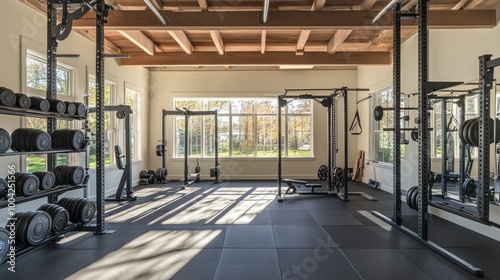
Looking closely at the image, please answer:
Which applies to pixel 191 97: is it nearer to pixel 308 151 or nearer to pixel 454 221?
pixel 308 151

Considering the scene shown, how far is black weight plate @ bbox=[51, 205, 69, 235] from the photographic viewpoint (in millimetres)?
2975

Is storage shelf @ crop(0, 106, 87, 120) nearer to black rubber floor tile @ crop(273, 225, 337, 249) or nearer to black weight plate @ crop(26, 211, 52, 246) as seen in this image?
black weight plate @ crop(26, 211, 52, 246)

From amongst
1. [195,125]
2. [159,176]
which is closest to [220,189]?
[159,176]

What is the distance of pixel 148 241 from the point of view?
3.23m

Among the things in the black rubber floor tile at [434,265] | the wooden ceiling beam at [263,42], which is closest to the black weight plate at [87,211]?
the black rubber floor tile at [434,265]

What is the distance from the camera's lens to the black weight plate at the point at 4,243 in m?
2.36

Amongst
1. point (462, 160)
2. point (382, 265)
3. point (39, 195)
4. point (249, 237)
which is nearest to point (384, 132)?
point (462, 160)

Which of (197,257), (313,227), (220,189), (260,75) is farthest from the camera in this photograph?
(260,75)

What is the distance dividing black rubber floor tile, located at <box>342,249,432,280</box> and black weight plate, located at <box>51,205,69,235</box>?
307 cm

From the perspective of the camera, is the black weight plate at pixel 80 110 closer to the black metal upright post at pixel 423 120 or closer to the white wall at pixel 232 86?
the black metal upright post at pixel 423 120

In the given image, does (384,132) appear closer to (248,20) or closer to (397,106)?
(397,106)

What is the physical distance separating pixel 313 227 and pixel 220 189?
3186 millimetres

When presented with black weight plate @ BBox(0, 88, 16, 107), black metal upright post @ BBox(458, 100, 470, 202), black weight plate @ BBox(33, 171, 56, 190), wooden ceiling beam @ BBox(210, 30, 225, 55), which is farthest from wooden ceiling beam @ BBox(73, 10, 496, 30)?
black weight plate @ BBox(33, 171, 56, 190)

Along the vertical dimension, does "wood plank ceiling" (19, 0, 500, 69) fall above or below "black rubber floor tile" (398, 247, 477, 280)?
above
